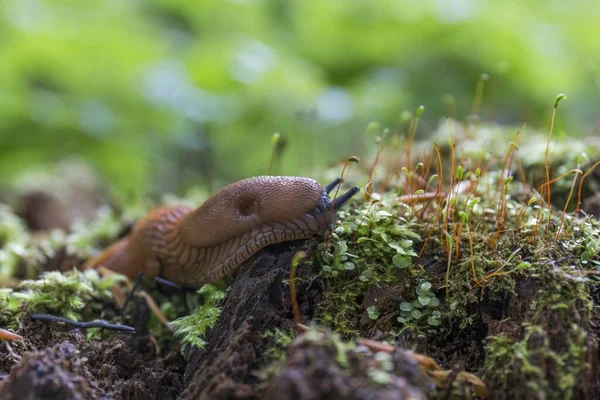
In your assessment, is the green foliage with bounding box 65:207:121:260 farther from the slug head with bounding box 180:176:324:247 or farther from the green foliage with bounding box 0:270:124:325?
the slug head with bounding box 180:176:324:247

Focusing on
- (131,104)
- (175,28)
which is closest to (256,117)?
(131,104)

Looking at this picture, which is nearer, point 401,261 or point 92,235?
point 401,261

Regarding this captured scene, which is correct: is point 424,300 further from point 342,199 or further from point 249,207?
point 249,207

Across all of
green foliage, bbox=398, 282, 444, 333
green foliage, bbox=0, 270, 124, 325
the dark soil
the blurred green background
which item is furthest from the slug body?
the blurred green background

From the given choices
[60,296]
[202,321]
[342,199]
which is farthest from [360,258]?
[60,296]

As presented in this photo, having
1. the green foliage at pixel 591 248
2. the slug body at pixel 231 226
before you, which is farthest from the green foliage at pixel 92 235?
the green foliage at pixel 591 248

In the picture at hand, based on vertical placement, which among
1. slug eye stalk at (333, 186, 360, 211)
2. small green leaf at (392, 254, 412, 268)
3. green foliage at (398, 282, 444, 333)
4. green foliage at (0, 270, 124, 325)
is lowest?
green foliage at (0, 270, 124, 325)

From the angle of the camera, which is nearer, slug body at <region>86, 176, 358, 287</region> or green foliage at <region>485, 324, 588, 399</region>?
green foliage at <region>485, 324, 588, 399</region>

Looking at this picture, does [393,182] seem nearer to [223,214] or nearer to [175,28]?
[223,214]
